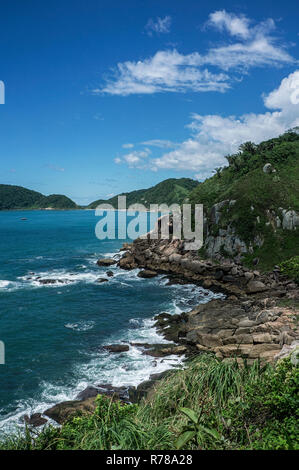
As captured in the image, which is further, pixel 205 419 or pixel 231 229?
pixel 231 229

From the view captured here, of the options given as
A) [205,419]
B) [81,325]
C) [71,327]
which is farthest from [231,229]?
[205,419]

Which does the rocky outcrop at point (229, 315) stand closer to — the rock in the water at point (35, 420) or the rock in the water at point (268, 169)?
the rock in the water at point (35, 420)

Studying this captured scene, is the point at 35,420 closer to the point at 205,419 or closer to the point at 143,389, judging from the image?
the point at 143,389

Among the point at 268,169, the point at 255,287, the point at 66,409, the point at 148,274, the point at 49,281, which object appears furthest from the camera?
the point at 268,169

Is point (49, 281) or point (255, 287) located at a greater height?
point (255, 287)

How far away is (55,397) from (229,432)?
15208mm

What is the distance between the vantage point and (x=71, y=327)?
108 feet

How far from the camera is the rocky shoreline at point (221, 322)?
21.2 m

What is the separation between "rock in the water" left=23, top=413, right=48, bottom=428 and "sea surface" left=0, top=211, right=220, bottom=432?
620mm

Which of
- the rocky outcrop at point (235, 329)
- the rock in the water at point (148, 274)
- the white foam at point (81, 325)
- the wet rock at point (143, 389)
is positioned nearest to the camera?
the wet rock at point (143, 389)

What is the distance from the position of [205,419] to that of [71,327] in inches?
969

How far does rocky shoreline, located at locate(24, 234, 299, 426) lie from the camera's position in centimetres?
2120

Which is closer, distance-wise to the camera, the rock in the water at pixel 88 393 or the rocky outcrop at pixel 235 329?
the rock in the water at pixel 88 393

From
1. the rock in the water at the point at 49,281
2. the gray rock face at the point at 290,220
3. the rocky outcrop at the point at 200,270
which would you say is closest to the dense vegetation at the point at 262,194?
the gray rock face at the point at 290,220
